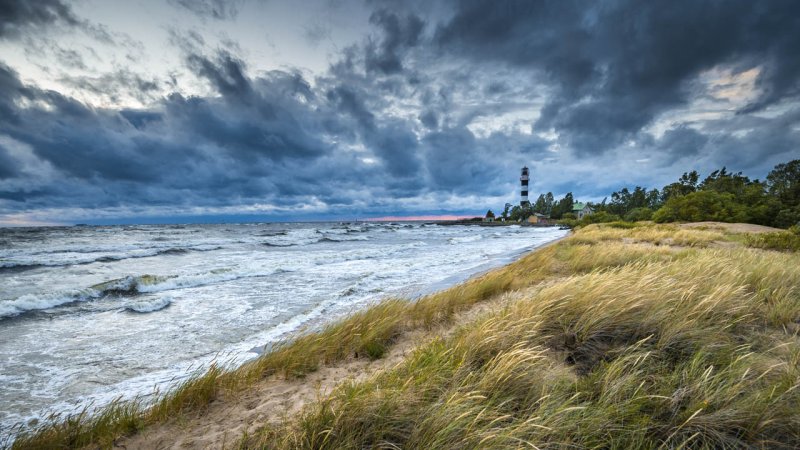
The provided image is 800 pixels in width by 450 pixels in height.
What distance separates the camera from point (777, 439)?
2.33 meters

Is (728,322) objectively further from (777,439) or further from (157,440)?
(157,440)

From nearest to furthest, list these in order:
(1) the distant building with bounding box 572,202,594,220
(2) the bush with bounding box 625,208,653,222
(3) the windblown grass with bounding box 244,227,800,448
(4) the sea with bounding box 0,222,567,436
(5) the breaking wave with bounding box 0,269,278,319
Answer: (3) the windblown grass with bounding box 244,227,800,448 → (4) the sea with bounding box 0,222,567,436 → (5) the breaking wave with bounding box 0,269,278,319 → (2) the bush with bounding box 625,208,653,222 → (1) the distant building with bounding box 572,202,594,220

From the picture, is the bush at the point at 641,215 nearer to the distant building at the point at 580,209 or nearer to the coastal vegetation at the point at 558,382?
the distant building at the point at 580,209

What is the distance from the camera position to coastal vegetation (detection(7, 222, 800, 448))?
2338 mm

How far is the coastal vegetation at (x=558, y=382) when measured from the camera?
2.34 metres

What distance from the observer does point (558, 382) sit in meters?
2.90

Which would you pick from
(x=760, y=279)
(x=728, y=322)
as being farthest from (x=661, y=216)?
(x=728, y=322)

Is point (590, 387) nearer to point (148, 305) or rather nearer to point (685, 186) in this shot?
point (148, 305)

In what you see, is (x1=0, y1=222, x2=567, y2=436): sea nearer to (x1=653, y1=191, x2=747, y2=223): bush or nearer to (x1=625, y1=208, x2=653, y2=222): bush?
(x1=653, y1=191, x2=747, y2=223): bush

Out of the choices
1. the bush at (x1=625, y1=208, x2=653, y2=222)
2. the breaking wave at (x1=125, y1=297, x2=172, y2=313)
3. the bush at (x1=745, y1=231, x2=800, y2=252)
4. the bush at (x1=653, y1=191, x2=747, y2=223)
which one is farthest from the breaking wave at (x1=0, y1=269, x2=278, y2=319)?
the bush at (x1=625, y1=208, x2=653, y2=222)

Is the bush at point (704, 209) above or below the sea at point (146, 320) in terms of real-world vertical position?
above

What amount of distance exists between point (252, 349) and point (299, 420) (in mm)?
4163

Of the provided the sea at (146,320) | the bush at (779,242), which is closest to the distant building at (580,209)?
the bush at (779,242)

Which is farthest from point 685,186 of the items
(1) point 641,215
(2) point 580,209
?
(2) point 580,209
